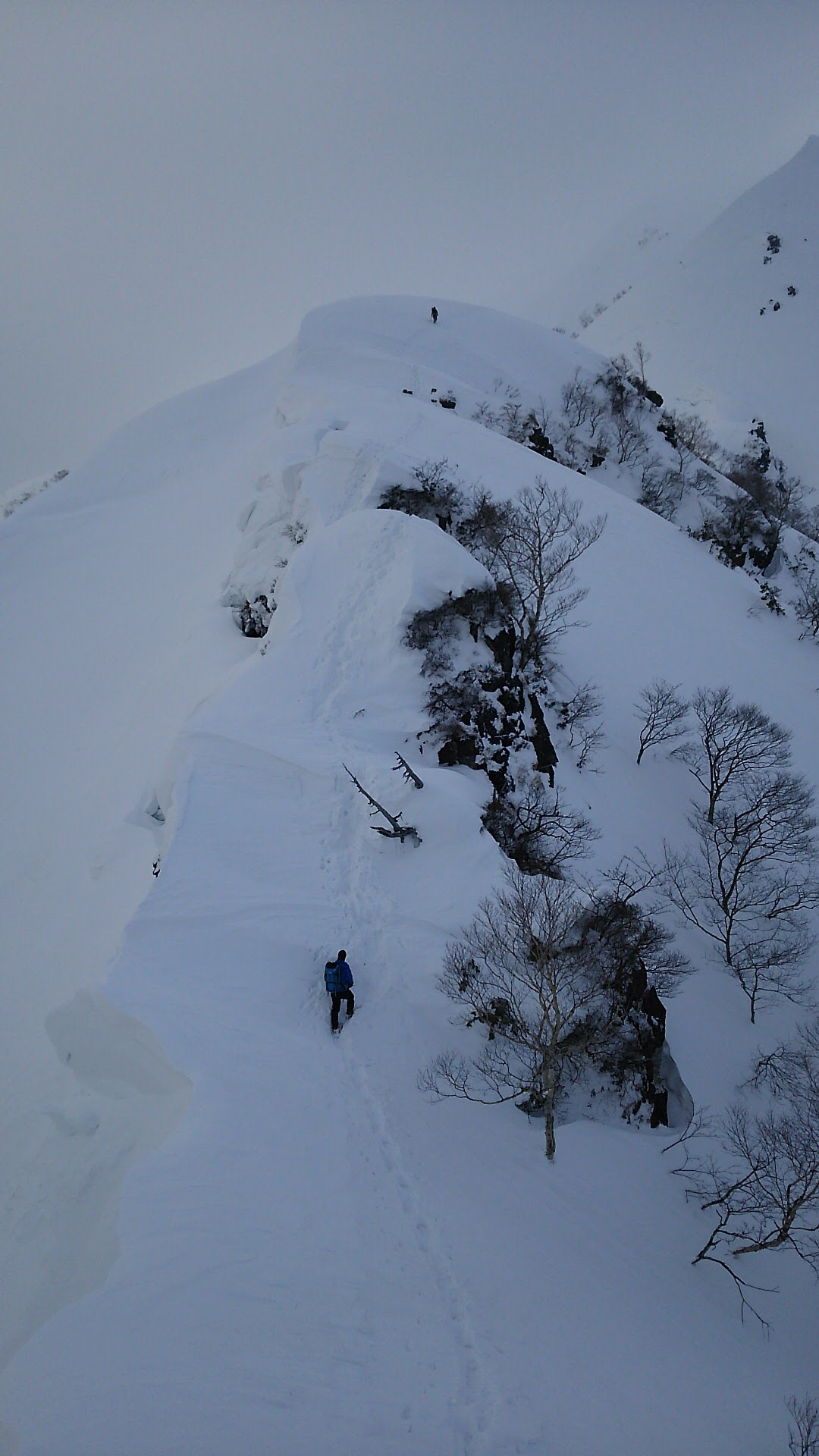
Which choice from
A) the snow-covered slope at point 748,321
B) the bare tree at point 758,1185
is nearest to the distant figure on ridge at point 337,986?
the bare tree at point 758,1185

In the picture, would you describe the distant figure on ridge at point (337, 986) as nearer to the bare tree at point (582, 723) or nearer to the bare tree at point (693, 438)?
the bare tree at point (582, 723)

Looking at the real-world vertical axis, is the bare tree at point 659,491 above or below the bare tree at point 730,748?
above

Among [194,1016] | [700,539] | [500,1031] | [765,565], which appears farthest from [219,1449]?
[765,565]

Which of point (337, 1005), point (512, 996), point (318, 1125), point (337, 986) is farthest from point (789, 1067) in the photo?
point (318, 1125)

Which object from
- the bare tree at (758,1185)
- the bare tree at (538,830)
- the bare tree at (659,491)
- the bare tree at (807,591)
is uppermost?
the bare tree at (659,491)

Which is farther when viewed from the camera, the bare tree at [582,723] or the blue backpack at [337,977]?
the bare tree at [582,723]

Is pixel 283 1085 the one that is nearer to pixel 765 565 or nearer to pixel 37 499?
pixel 765 565
